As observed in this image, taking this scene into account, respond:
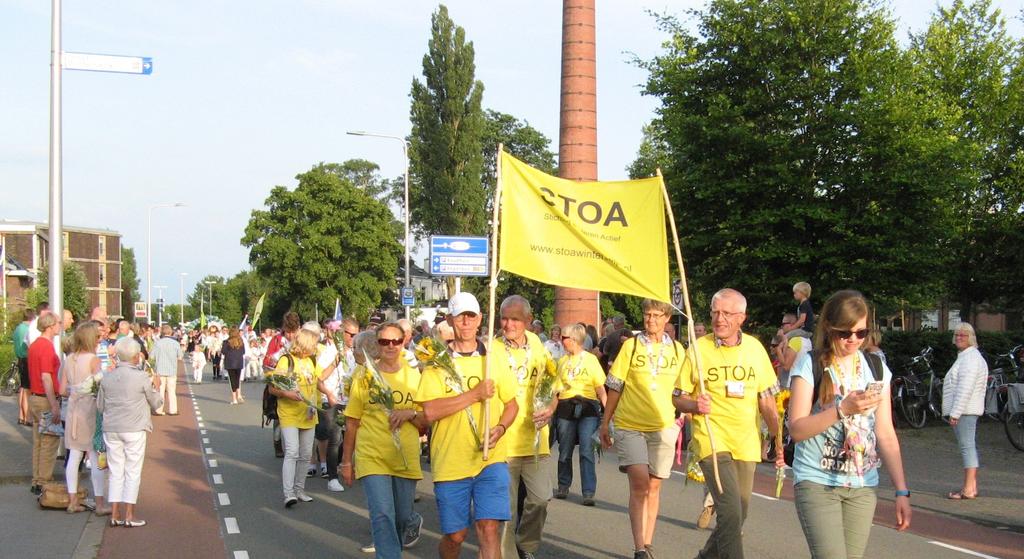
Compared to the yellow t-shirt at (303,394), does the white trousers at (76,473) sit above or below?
below

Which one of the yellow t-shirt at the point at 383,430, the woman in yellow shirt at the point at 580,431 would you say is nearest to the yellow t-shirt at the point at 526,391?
the yellow t-shirt at the point at 383,430

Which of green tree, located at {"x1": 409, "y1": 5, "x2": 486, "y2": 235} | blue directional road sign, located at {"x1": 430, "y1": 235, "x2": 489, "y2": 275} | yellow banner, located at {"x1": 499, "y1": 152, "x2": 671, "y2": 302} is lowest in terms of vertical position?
yellow banner, located at {"x1": 499, "y1": 152, "x2": 671, "y2": 302}

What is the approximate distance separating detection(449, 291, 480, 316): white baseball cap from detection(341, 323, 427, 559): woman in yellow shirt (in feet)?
1.68

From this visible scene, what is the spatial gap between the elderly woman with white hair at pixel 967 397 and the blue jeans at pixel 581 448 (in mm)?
3714

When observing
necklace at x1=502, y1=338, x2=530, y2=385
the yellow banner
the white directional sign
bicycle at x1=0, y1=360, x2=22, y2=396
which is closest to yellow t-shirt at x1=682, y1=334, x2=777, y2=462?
the yellow banner

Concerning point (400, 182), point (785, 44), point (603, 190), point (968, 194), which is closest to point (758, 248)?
point (785, 44)

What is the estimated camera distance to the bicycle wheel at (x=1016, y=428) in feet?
47.3

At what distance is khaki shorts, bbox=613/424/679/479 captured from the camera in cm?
739

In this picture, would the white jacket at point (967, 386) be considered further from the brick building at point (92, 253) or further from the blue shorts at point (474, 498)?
the brick building at point (92, 253)

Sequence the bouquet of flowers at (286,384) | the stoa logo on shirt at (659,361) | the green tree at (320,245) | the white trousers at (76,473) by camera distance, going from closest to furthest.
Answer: the stoa logo on shirt at (659,361) < the white trousers at (76,473) < the bouquet of flowers at (286,384) < the green tree at (320,245)

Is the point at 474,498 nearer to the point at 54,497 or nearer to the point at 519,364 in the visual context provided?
the point at 519,364

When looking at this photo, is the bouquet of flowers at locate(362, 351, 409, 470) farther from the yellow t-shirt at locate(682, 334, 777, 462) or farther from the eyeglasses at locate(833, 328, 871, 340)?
the eyeglasses at locate(833, 328, 871, 340)

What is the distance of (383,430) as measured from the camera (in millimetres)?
6395

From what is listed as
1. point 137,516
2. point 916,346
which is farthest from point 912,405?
point 137,516
